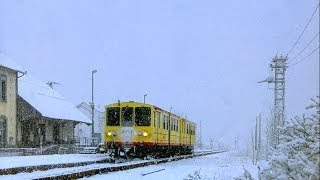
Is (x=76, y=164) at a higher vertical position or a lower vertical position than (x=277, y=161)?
lower

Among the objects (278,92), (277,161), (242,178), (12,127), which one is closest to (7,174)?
(242,178)


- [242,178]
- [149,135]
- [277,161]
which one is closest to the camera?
[277,161]

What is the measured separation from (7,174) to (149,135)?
420 inches

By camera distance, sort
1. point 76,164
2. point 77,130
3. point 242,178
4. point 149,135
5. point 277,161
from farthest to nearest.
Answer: point 77,130
point 149,135
point 76,164
point 242,178
point 277,161

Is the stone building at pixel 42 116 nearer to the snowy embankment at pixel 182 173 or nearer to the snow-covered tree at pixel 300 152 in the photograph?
the snowy embankment at pixel 182 173

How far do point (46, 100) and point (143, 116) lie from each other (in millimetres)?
18341

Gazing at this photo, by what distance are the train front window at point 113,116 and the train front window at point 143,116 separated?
0.95 metres

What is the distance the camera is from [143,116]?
24.8 m

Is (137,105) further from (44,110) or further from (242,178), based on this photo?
(242,178)

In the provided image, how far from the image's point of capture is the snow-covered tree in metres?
4.75

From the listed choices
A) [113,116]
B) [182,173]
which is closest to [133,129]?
[113,116]

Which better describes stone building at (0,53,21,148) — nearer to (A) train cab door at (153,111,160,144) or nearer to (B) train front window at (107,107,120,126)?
(B) train front window at (107,107,120,126)

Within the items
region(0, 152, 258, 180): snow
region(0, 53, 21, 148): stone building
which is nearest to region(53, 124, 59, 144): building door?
region(0, 53, 21, 148): stone building

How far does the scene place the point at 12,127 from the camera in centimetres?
3556
